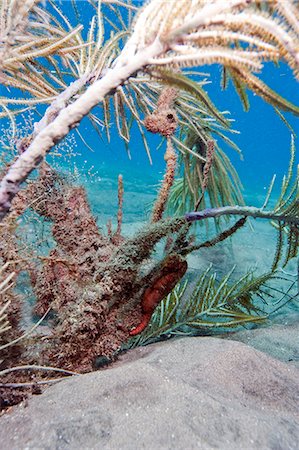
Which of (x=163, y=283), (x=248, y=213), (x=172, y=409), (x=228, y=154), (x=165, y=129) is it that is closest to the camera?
(x=172, y=409)

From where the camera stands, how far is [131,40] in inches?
53.5

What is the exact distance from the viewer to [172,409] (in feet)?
4.95

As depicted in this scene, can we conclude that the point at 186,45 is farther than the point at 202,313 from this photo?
No

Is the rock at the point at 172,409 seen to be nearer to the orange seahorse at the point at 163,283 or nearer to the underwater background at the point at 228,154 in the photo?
the orange seahorse at the point at 163,283

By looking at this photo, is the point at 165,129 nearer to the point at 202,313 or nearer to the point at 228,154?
the point at 202,313

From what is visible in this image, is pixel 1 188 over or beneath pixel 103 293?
over

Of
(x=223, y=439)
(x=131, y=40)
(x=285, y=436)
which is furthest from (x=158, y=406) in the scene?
(x=131, y=40)

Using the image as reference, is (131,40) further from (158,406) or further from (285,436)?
(285,436)

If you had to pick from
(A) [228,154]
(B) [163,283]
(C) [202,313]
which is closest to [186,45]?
(B) [163,283]

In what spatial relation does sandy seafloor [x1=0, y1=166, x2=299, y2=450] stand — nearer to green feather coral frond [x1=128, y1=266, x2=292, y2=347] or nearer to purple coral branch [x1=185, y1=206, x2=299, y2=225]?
green feather coral frond [x1=128, y1=266, x2=292, y2=347]

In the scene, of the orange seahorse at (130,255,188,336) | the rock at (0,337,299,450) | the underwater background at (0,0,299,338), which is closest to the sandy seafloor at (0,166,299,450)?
the rock at (0,337,299,450)

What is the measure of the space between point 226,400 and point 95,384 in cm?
71

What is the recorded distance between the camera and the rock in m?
1.33

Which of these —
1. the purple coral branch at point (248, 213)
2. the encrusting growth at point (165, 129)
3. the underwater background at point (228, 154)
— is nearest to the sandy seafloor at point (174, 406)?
the purple coral branch at point (248, 213)
